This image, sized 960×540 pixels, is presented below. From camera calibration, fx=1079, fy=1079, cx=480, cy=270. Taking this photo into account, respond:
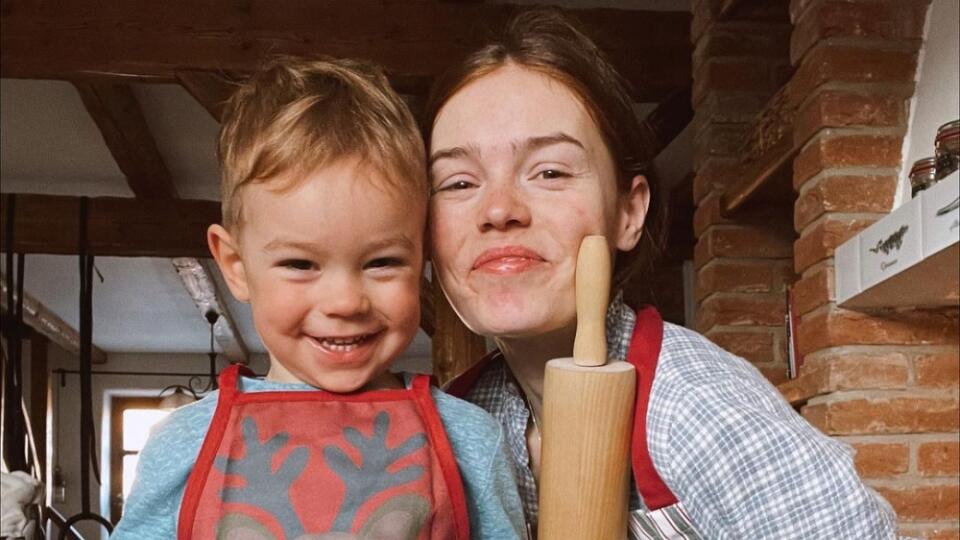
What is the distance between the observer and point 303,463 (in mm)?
644

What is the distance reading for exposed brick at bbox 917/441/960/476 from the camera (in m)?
1.63

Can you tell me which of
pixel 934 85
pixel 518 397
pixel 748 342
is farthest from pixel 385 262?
pixel 748 342

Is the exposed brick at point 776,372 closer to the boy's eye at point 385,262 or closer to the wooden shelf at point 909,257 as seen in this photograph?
the wooden shelf at point 909,257

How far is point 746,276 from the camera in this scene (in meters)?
2.17

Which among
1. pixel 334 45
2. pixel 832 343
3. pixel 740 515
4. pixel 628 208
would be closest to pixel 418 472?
pixel 740 515

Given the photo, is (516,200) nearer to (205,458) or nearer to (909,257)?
(205,458)

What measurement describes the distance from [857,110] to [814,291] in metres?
0.29

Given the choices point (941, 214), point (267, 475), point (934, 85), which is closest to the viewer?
point (267, 475)

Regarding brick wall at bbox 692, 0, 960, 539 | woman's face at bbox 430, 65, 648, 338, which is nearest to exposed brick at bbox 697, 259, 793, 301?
brick wall at bbox 692, 0, 960, 539

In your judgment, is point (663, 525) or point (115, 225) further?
point (115, 225)

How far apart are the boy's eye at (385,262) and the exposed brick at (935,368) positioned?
3.84 feet

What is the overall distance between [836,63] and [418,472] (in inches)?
46.5

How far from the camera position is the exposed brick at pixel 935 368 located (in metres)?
1.62

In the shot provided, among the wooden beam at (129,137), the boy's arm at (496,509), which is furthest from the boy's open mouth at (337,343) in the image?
the wooden beam at (129,137)
